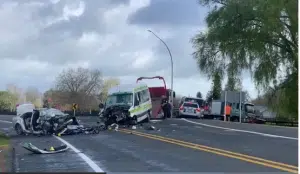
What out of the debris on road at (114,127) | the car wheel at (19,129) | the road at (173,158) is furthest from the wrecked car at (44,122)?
the road at (173,158)

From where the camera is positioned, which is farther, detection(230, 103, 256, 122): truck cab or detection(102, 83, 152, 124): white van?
detection(230, 103, 256, 122): truck cab

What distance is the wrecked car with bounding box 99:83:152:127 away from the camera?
29.3 metres

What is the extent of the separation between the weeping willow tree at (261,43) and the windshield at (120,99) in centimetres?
916

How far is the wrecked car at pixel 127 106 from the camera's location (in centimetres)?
2928

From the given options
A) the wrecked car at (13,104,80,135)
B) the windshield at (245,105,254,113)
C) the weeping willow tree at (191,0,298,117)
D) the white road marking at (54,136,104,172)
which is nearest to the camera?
the white road marking at (54,136,104,172)

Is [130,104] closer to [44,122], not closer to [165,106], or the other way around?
[44,122]

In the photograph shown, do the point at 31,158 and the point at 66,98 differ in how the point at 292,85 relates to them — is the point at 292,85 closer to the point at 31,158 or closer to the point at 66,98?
the point at 31,158

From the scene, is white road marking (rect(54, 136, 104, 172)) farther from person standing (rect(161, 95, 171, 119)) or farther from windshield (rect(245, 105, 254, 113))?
windshield (rect(245, 105, 254, 113))

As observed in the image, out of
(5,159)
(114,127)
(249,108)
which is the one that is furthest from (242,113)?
(5,159)

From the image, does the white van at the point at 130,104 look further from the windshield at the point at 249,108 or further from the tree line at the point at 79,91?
the tree line at the point at 79,91

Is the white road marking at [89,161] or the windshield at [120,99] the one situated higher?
the windshield at [120,99]

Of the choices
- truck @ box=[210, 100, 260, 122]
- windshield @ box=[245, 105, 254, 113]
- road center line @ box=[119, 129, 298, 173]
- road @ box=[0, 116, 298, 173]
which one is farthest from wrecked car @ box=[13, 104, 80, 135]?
windshield @ box=[245, 105, 254, 113]

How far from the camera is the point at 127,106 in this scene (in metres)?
29.7

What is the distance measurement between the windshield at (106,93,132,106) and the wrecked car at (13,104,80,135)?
453cm
